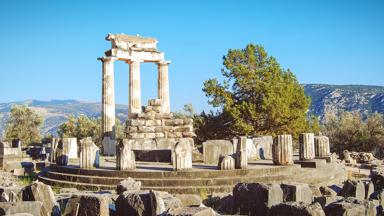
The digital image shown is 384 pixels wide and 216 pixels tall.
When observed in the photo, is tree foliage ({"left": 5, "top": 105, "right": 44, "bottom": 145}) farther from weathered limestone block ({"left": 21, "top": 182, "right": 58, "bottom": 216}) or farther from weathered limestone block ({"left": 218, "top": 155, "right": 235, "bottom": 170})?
weathered limestone block ({"left": 21, "top": 182, "right": 58, "bottom": 216})

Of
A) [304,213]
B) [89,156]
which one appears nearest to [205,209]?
[304,213]

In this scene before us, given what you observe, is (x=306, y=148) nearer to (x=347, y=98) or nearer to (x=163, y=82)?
(x=163, y=82)

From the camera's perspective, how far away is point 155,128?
22.9 meters

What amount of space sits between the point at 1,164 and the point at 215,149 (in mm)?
11736

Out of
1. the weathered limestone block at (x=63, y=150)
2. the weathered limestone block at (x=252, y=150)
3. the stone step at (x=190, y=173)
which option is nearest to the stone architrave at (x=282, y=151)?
the stone step at (x=190, y=173)

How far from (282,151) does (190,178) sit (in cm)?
401

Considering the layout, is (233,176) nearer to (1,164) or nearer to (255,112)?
(1,164)

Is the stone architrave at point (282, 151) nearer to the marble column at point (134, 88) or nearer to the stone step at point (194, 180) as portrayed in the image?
the stone step at point (194, 180)

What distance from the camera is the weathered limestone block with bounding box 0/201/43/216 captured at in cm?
787

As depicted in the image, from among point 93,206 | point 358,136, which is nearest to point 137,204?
point 93,206

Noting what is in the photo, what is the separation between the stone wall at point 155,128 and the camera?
2225 cm

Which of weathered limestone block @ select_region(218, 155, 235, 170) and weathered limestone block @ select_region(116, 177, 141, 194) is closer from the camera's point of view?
weathered limestone block @ select_region(116, 177, 141, 194)

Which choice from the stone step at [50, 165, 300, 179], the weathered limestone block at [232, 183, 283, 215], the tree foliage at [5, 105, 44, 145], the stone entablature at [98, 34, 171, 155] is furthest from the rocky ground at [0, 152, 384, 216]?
the tree foliage at [5, 105, 44, 145]

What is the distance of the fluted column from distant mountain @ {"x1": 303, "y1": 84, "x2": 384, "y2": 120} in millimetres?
84818
